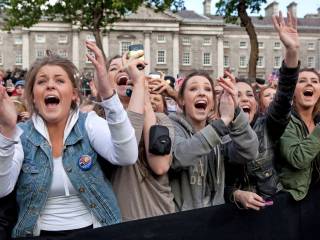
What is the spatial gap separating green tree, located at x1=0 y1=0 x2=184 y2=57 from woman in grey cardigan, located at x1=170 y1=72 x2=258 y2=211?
52.4 ft

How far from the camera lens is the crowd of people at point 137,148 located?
234 centimetres

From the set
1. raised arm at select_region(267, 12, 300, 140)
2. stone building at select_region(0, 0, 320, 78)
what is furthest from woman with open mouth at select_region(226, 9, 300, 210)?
stone building at select_region(0, 0, 320, 78)

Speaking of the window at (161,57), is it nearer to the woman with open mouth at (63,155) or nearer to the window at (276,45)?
the window at (276,45)

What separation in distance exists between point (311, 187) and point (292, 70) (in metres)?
0.89

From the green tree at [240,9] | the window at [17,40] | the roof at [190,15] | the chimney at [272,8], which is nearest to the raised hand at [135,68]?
the green tree at [240,9]

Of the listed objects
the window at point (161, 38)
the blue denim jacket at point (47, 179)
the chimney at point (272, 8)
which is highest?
the chimney at point (272, 8)

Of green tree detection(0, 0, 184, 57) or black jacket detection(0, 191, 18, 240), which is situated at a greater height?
green tree detection(0, 0, 184, 57)

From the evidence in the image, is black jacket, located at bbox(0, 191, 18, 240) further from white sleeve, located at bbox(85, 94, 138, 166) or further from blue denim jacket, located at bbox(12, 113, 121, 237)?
white sleeve, located at bbox(85, 94, 138, 166)

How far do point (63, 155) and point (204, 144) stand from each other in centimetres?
84

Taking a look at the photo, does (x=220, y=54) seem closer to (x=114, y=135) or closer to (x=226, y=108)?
(x=226, y=108)

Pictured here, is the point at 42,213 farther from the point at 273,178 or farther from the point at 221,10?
the point at 221,10

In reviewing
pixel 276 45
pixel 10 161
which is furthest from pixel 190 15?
Result: pixel 10 161

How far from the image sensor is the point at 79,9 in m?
19.2

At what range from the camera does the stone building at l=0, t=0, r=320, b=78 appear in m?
70.3
